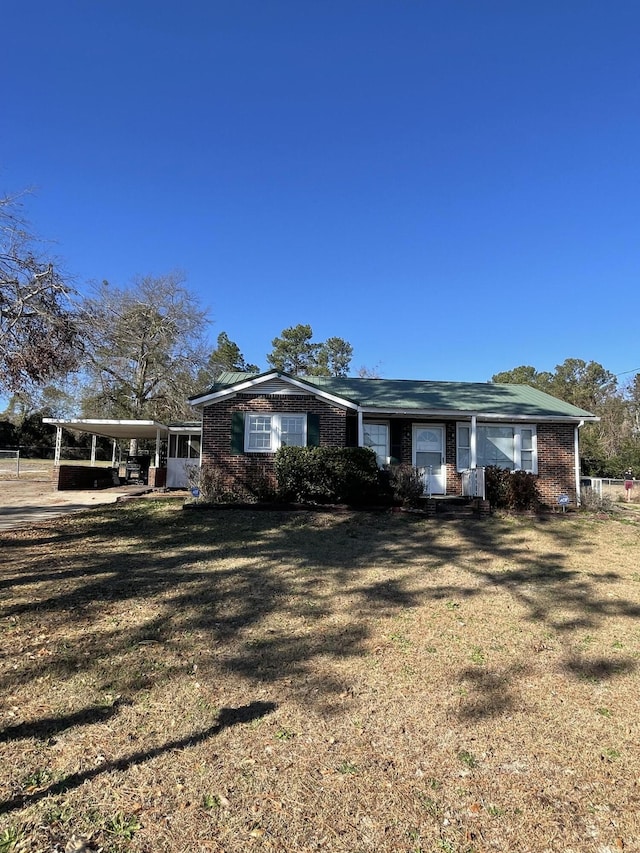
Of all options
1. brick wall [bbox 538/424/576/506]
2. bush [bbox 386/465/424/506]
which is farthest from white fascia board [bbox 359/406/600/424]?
bush [bbox 386/465/424/506]

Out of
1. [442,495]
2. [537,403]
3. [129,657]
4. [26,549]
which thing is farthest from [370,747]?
[537,403]

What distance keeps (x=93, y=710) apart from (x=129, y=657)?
2.73 ft

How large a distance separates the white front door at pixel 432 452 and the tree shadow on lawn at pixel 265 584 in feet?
13.5

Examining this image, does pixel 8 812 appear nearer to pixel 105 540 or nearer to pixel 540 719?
pixel 540 719

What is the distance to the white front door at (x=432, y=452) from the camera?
1495cm

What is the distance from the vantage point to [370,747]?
3.16m

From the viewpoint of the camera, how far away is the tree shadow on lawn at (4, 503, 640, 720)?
4496 mm

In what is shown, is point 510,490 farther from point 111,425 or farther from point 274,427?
point 111,425

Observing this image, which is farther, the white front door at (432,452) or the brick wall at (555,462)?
the white front door at (432,452)

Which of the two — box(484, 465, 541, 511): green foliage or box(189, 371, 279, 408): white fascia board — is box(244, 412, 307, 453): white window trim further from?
box(484, 465, 541, 511): green foliage

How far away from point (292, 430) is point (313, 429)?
0.55 m

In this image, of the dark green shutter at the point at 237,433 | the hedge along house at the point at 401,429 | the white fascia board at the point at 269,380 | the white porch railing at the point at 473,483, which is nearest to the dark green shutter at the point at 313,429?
the hedge along house at the point at 401,429

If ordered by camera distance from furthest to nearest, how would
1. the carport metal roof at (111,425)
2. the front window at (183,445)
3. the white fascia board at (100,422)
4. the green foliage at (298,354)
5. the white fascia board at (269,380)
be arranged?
the green foliage at (298,354) < the front window at (183,445) < the carport metal roof at (111,425) < the white fascia board at (100,422) < the white fascia board at (269,380)

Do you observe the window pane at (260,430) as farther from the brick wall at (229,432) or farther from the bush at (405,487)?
the bush at (405,487)
